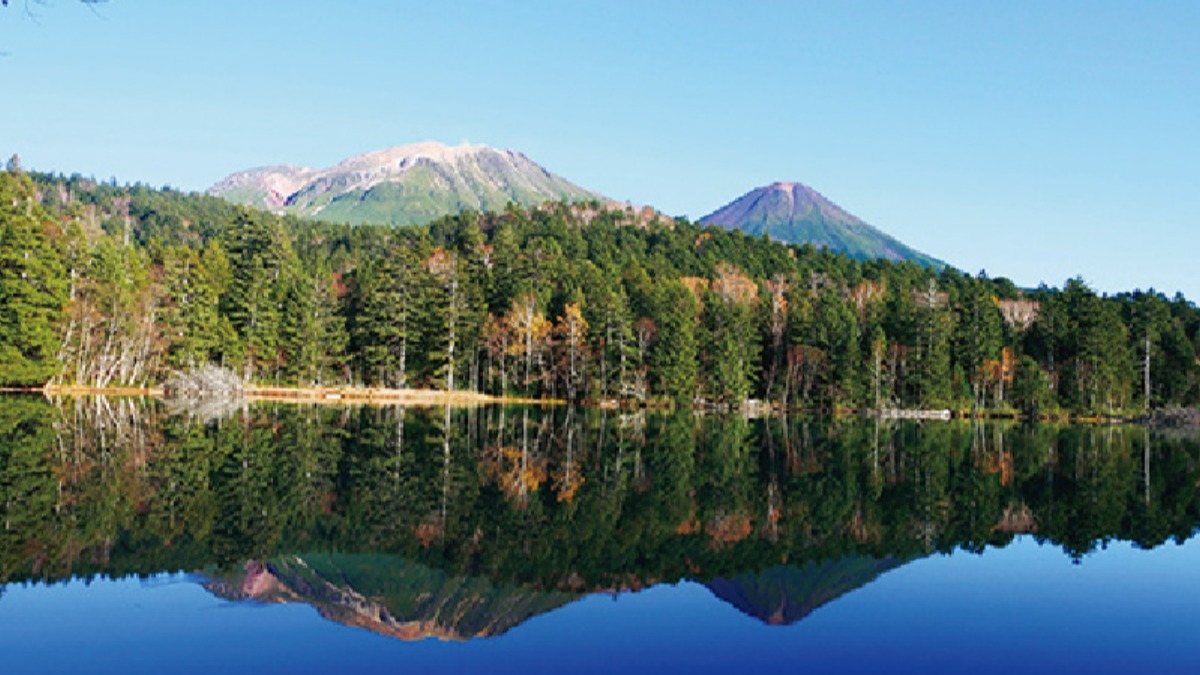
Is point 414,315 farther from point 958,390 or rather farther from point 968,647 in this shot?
point 968,647

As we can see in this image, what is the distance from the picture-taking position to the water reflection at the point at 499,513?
14.0 metres

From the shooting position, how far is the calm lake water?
36.9 feet

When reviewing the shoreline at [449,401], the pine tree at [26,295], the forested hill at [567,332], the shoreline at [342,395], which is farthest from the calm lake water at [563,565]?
the forested hill at [567,332]

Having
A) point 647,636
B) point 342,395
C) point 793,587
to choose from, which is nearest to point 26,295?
point 342,395

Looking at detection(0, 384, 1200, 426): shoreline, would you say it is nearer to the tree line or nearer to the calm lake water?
the tree line

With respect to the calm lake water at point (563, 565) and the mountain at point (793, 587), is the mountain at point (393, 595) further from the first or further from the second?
the mountain at point (793, 587)

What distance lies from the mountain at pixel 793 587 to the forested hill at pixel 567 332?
65.9m

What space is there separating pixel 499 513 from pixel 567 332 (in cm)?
6784

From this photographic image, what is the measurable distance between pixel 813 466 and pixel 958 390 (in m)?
64.8

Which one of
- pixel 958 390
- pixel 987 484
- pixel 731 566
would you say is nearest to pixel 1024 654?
pixel 731 566

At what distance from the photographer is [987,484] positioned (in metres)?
28.5

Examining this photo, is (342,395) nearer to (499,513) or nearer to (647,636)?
(499,513)

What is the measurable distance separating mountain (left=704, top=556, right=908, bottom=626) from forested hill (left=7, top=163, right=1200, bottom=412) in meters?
65.9

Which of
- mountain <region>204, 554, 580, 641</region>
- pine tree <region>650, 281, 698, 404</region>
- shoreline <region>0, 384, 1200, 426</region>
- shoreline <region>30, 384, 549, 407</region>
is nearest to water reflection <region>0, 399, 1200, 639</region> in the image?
mountain <region>204, 554, 580, 641</region>
